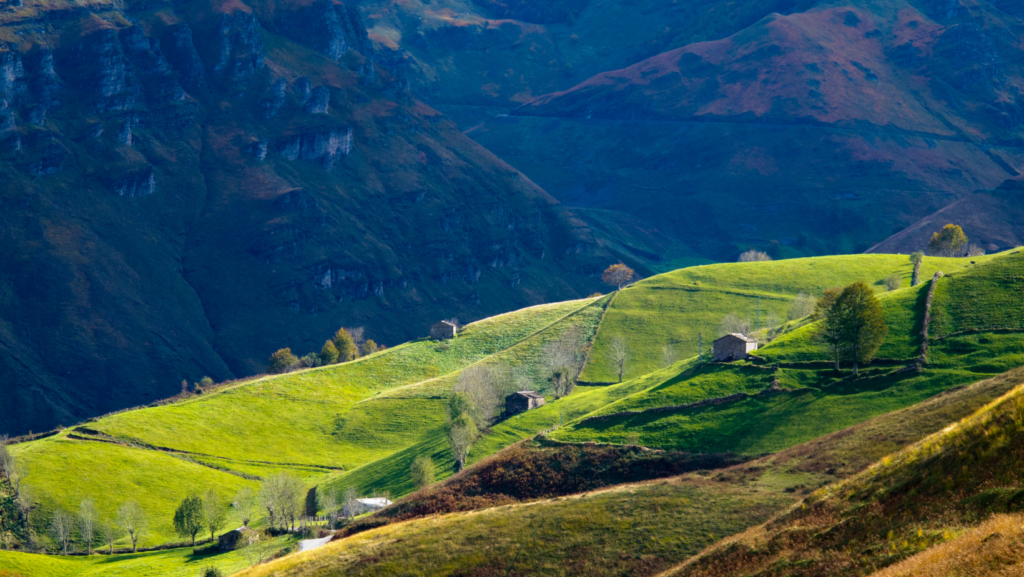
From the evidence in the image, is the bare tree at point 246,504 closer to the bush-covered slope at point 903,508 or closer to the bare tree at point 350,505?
the bare tree at point 350,505

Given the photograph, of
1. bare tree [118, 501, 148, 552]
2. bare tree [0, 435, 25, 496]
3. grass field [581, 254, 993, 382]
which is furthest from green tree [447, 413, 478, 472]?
bare tree [0, 435, 25, 496]

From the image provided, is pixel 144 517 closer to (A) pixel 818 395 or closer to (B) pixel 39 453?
(B) pixel 39 453

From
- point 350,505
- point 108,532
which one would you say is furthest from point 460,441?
point 108,532

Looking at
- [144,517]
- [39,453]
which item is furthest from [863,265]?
[39,453]

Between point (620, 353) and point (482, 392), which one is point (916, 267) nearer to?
point (620, 353)

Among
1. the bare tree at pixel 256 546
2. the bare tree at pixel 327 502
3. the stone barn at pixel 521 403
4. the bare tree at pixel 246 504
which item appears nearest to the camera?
the bare tree at pixel 256 546

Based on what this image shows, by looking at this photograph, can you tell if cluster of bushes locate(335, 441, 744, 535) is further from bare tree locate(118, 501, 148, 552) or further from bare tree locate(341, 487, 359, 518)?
bare tree locate(118, 501, 148, 552)

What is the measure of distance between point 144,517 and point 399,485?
41340 millimetres

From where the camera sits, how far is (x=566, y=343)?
577 ft

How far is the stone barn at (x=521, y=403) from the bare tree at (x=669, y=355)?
30.9 metres

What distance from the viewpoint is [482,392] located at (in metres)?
144

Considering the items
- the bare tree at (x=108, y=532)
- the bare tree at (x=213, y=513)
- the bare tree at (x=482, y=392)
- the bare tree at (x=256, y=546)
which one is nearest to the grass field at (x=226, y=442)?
the bare tree at (x=108, y=532)

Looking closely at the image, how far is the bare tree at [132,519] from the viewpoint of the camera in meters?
126

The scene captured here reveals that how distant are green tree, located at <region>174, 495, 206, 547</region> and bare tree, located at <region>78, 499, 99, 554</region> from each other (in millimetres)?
15144
